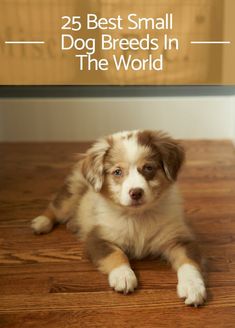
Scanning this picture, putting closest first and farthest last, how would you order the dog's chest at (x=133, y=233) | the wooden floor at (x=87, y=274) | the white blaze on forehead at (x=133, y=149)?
the wooden floor at (x=87, y=274), the white blaze on forehead at (x=133, y=149), the dog's chest at (x=133, y=233)

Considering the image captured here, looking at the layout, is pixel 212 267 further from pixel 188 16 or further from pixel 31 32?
pixel 31 32

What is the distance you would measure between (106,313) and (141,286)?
0.20 meters

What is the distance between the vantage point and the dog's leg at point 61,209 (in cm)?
223

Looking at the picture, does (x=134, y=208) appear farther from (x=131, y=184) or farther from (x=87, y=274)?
(x=87, y=274)

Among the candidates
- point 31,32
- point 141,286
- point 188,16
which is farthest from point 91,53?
point 141,286

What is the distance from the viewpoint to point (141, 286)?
1.77 metres

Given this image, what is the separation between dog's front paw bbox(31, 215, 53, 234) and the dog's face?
1.32ft

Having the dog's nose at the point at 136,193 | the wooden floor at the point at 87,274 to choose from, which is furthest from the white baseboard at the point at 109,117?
the dog's nose at the point at 136,193

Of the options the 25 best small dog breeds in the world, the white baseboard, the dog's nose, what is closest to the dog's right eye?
the 25 best small dog breeds in the world

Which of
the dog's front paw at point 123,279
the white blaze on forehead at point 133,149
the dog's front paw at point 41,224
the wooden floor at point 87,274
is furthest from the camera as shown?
the dog's front paw at point 41,224

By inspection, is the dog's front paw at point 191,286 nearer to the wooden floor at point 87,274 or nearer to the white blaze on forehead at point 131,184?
the wooden floor at point 87,274

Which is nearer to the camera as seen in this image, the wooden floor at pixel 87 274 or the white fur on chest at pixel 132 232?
the wooden floor at pixel 87 274

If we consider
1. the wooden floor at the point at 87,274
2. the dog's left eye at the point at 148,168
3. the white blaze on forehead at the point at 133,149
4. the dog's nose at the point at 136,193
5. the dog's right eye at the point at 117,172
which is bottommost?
the wooden floor at the point at 87,274

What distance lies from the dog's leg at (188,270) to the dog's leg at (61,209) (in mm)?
541
